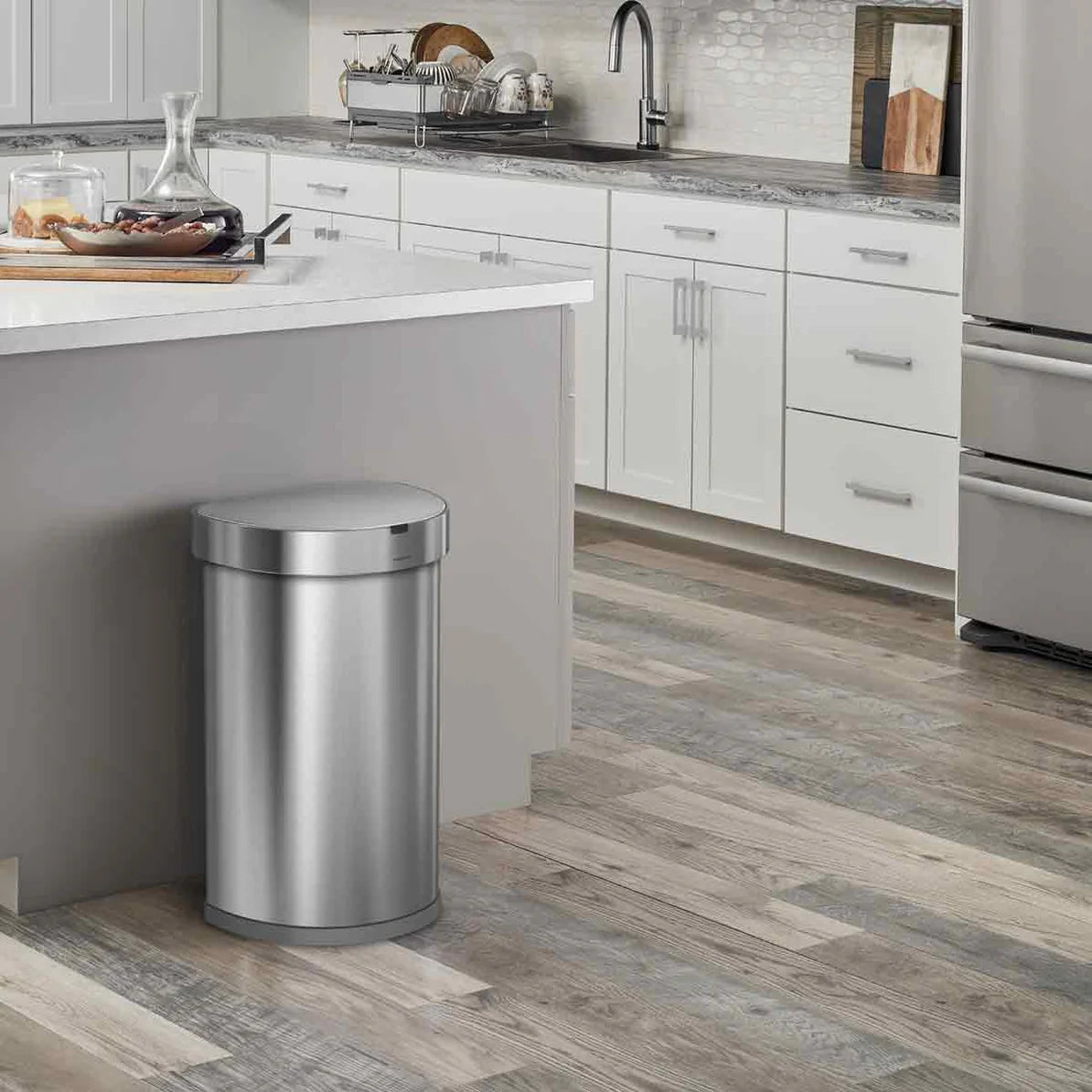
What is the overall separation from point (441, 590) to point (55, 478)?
66 cm

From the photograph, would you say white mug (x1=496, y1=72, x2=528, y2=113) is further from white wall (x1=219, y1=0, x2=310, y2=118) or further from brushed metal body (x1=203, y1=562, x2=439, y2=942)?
brushed metal body (x1=203, y1=562, x2=439, y2=942)

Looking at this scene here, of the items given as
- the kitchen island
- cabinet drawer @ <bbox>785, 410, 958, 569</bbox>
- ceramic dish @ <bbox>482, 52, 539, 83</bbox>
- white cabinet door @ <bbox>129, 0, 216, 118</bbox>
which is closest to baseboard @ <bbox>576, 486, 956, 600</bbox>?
cabinet drawer @ <bbox>785, 410, 958, 569</bbox>

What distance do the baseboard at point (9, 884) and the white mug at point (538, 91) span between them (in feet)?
11.9

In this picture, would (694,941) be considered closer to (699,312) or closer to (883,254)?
(883,254)

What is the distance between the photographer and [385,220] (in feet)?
19.2

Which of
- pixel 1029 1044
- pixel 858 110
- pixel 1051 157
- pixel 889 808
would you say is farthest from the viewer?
pixel 858 110

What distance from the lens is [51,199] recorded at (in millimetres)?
3430

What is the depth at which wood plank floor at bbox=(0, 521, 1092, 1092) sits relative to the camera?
2.49m

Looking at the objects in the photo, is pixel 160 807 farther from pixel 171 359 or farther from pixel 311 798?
pixel 171 359

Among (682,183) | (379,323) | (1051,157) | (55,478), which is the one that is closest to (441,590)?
(379,323)

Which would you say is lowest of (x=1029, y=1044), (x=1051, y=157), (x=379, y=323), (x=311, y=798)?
(x=1029, y=1044)

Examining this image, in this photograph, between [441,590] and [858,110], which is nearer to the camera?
[441,590]

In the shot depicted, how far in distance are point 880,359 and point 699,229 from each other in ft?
2.03

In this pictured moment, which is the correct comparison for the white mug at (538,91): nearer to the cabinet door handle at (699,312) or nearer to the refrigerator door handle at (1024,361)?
the cabinet door handle at (699,312)
